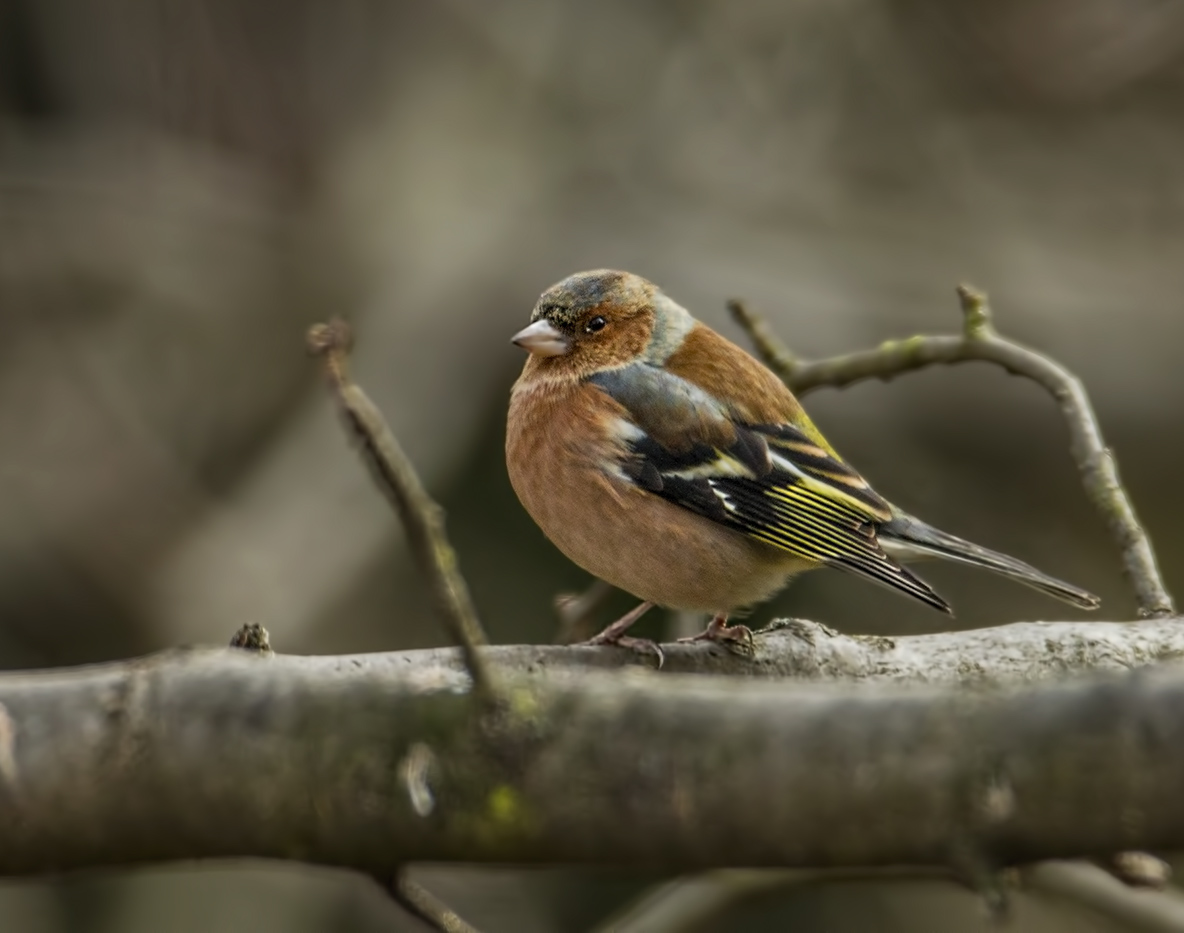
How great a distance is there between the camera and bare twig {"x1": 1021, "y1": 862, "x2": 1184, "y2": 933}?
→ 185 inches

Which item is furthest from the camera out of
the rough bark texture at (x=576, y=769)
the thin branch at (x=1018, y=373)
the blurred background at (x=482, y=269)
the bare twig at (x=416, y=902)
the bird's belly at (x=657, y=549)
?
the blurred background at (x=482, y=269)

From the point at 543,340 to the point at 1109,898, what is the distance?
2.85 metres

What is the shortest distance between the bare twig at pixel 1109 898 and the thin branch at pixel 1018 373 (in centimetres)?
106

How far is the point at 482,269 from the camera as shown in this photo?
11.3 m

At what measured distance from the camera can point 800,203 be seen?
12688 millimetres

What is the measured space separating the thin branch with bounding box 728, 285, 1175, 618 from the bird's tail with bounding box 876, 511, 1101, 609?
399 mm

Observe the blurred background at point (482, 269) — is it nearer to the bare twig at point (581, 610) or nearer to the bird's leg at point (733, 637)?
the bare twig at point (581, 610)

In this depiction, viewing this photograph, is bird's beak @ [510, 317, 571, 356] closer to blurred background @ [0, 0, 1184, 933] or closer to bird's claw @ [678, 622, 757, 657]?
bird's claw @ [678, 622, 757, 657]

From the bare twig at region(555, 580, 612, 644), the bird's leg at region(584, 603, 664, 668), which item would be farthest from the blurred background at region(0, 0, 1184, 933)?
the bird's leg at region(584, 603, 664, 668)

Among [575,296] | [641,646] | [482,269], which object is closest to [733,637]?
[641,646]

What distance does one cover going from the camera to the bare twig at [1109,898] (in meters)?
4.69

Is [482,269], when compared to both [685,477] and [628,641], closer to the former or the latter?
[685,477]

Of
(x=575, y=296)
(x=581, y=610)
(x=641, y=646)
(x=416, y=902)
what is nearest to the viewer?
(x=416, y=902)

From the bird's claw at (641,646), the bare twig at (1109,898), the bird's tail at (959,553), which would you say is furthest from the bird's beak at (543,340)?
the bare twig at (1109,898)
